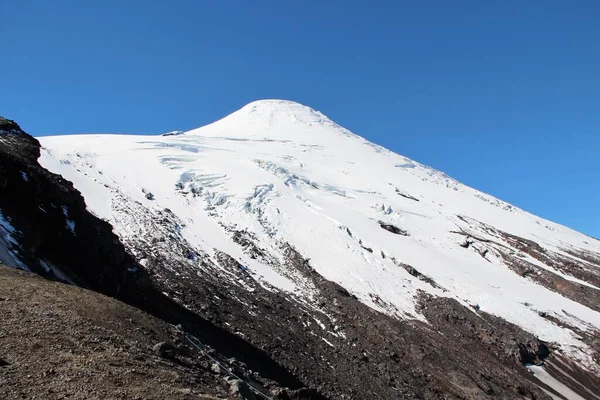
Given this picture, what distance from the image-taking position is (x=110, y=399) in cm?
1068

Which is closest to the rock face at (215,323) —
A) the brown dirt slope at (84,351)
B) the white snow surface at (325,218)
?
A: the brown dirt slope at (84,351)

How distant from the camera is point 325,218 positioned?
60.3 meters

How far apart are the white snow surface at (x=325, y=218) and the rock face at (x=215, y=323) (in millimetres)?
1308

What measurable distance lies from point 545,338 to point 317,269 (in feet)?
84.2

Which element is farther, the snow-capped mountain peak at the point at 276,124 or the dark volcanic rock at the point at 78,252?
the snow-capped mountain peak at the point at 276,124

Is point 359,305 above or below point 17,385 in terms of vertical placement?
above

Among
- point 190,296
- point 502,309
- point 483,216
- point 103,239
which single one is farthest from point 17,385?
point 483,216

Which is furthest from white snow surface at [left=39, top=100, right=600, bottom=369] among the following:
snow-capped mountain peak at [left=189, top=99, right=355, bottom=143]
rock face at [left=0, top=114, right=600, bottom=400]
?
snow-capped mountain peak at [left=189, top=99, right=355, bottom=143]

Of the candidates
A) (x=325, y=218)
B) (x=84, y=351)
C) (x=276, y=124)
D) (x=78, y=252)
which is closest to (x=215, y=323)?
(x=78, y=252)

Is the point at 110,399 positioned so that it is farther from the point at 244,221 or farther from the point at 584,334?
the point at 584,334

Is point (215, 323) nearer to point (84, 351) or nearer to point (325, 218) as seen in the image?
point (84, 351)

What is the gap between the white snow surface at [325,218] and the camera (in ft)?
154

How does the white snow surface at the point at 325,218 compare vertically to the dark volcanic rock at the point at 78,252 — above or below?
above

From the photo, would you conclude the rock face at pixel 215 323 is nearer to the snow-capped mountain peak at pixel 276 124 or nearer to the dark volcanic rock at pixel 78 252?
the dark volcanic rock at pixel 78 252
